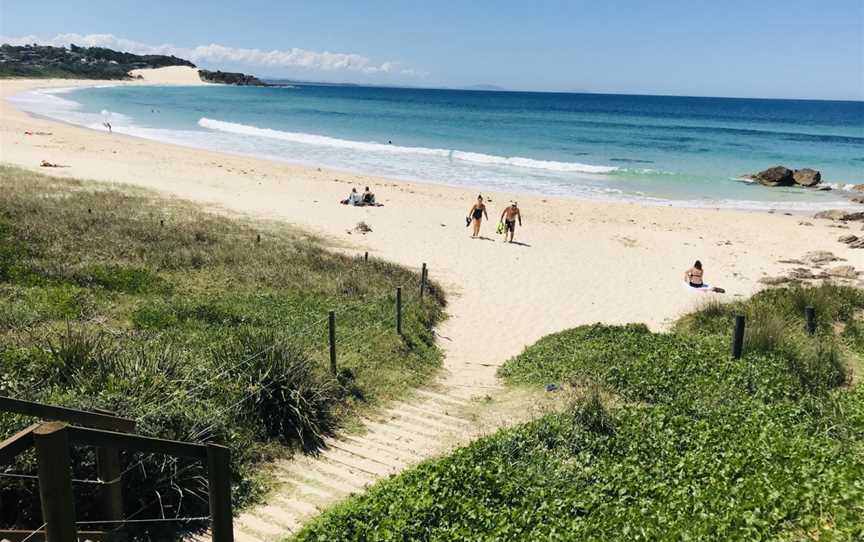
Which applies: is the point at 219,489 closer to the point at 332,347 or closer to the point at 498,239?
the point at 332,347

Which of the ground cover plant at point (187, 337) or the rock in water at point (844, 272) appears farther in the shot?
the rock in water at point (844, 272)

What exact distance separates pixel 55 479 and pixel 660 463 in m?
5.65

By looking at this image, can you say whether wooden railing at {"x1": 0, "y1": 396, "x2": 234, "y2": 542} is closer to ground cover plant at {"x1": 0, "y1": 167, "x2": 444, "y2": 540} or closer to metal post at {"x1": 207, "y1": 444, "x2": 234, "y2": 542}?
metal post at {"x1": 207, "y1": 444, "x2": 234, "y2": 542}

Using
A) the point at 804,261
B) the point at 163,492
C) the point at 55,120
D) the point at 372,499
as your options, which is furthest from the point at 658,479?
the point at 55,120

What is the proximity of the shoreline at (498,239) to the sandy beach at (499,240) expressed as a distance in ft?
0.20

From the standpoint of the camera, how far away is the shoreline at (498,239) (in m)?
16.3

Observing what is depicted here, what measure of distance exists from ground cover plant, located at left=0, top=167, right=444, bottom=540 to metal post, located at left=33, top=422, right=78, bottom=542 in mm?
2441

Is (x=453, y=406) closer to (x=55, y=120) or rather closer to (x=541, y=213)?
(x=541, y=213)

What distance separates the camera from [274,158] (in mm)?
45906

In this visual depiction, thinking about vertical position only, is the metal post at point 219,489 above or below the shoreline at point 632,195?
above

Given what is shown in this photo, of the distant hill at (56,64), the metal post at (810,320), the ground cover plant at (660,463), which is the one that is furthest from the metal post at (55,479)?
the distant hill at (56,64)

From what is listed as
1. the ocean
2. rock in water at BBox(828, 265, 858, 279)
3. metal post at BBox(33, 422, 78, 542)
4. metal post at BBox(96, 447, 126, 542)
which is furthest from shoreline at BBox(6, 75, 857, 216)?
metal post at BBox(33, 422, 78, 542)

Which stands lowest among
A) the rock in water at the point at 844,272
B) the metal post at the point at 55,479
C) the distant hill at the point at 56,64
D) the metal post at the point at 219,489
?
the rock in water at the point at 844,272

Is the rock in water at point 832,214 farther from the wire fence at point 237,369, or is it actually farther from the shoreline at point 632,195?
the wire fence at point 237,369
